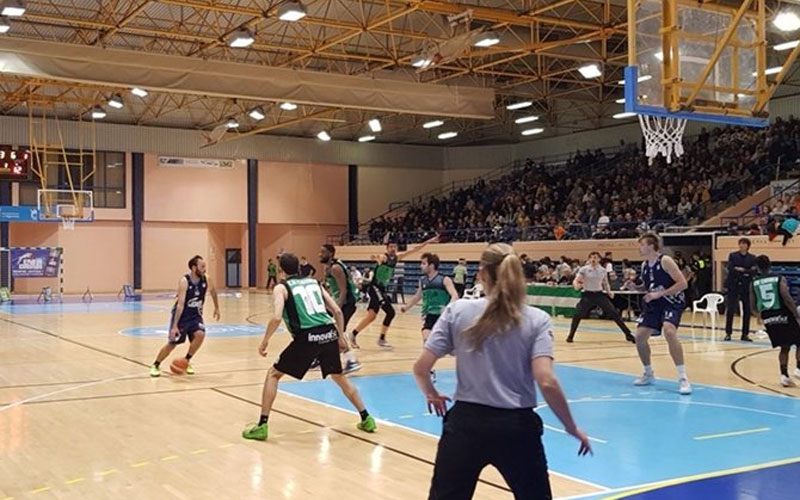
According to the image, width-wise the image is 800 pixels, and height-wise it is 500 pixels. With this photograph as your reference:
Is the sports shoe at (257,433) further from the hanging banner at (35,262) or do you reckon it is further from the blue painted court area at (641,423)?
the hanging banner at (35,262)

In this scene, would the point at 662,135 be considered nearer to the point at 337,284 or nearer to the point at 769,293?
the point at 769,293

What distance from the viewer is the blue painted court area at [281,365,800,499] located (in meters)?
7.09

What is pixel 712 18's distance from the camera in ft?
39.9

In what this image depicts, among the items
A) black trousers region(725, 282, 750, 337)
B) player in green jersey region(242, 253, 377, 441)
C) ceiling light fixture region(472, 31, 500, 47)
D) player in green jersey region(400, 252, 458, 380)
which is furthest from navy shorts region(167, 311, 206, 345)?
ceiling light fixture region(472, 31, 500, 47)

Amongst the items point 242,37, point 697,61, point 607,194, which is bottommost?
point 607,194

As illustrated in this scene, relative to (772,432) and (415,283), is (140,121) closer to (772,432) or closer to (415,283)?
(415,283)

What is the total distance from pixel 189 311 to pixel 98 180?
3054 centimetres

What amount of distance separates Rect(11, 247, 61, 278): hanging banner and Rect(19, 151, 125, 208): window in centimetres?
732

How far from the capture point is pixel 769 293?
36.6 ft

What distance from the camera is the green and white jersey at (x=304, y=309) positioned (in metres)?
8.24

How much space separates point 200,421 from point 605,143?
1407 inches

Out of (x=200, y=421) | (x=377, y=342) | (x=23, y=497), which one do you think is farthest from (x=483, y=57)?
(x=23, y=497)

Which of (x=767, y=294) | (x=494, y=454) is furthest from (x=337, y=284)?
(x=494, y=454)

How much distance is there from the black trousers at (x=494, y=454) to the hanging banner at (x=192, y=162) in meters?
39.8
